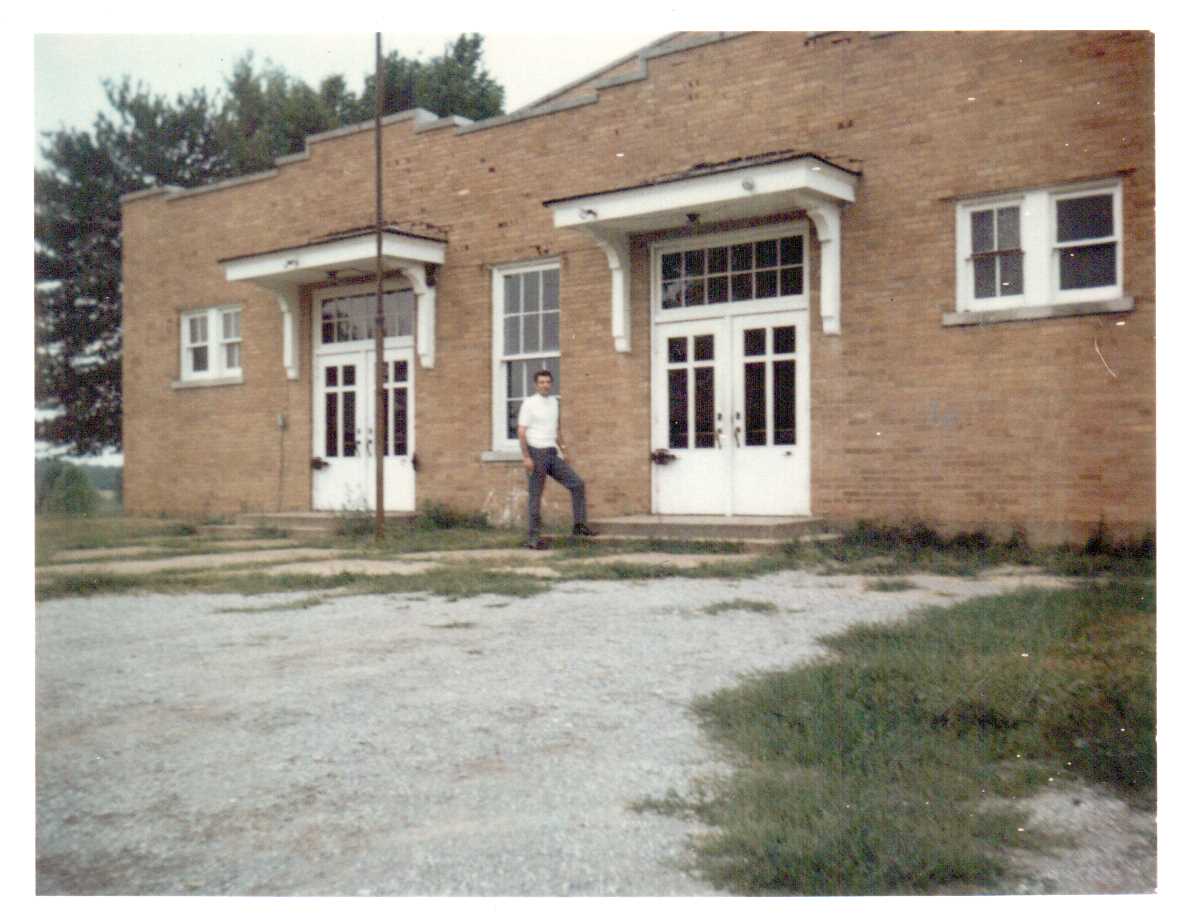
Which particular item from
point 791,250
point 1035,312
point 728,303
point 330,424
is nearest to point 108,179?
point 728,303

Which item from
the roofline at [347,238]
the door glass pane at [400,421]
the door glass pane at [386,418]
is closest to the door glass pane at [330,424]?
the door glass pane at [386,418]

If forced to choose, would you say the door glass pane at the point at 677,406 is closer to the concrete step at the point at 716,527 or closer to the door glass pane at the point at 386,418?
the concrete step at the point at 716,527

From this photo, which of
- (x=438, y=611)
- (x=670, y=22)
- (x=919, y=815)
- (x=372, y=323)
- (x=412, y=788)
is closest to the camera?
(x=919, y=815)

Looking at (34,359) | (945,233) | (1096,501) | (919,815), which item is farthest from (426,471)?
(919,815)

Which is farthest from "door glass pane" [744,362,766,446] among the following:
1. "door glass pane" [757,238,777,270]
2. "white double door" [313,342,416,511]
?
"white double door" [313,342,416,511]

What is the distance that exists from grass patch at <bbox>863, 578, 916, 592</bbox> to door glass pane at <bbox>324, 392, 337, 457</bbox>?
9.31m

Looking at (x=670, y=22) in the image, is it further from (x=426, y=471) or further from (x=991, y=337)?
(x=426, y=471)

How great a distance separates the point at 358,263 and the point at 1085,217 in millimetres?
8295

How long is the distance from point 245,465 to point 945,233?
31.7 ft

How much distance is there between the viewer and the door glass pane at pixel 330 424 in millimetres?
14992

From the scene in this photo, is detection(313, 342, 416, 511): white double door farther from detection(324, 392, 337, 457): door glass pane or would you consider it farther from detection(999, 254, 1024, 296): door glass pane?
detection(999, 254, 1024, 296): door glass pane

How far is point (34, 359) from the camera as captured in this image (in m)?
3.89

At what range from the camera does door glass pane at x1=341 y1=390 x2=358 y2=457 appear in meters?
14.8

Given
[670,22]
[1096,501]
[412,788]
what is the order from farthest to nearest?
1. [1096,501]
2. [670,22]
3. [412,788]
